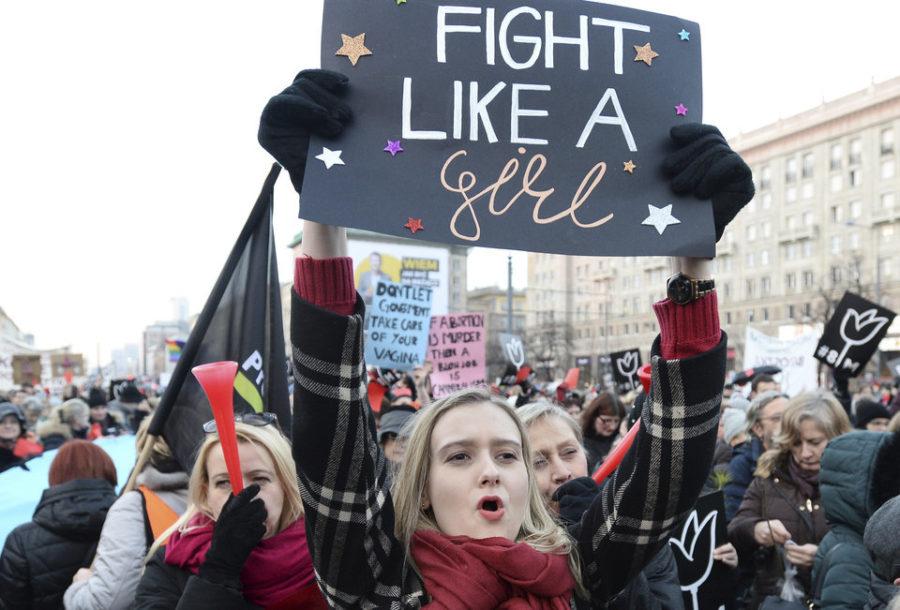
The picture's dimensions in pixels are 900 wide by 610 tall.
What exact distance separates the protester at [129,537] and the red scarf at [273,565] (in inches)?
24.8

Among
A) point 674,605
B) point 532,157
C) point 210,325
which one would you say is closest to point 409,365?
point 210,325

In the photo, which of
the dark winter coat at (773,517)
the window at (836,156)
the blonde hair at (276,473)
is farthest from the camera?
the window at (836,156)

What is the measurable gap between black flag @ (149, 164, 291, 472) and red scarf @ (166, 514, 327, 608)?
3.08 feet

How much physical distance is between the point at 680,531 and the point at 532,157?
8.07 ft

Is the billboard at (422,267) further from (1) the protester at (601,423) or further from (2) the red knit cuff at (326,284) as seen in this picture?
(2) the red knit cuff at (326,284)

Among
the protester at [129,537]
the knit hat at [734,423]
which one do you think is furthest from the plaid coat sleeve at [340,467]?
the knit hat at [734,423]

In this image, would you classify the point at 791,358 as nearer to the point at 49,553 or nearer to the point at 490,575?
the point at 49,553

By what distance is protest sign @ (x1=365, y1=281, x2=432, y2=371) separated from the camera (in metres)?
9.59

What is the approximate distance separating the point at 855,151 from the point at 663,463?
6923cm

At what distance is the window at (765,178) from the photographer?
2798 inches

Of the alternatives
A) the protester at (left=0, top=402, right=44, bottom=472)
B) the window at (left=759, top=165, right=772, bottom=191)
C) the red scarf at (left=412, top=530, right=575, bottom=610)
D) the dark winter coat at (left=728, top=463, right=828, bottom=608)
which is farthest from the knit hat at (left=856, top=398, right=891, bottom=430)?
the window at (left=759, top=165, right=772, bottom=191)

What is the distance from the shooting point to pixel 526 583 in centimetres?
190

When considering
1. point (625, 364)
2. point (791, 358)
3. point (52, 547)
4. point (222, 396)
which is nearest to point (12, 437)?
point (52, 547)

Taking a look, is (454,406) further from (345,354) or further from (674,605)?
(674,605)
